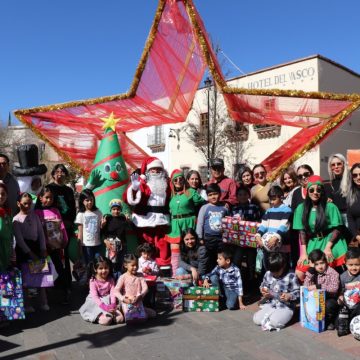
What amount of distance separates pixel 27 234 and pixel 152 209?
1.78m

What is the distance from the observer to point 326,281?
13.8ft

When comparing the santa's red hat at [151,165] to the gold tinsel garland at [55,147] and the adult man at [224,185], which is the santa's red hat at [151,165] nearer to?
the adult man at [224,185]

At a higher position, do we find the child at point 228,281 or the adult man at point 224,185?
the adult man at point 224,185

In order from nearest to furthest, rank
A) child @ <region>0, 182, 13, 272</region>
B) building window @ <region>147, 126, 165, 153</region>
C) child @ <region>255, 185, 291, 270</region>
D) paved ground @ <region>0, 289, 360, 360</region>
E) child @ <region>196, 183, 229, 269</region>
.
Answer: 1. paved ground @ <region>0, 289, 360, 360</region>
2. child @ <region>0, 182, 13, 272</region>
3. child @ <region>255, 185, 291, 270</region>
4. child @ <region>196, 183, 229, 269</region>
5. building window @ <region>147, 126, 165, 153</region>

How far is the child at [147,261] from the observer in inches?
203

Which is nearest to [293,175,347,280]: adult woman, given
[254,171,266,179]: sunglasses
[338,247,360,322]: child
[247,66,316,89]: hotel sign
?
[338,247,360,322]: child

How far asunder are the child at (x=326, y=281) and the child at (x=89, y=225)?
107 inches

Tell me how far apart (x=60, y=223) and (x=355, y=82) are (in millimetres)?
16516

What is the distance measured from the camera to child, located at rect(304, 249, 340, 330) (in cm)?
410

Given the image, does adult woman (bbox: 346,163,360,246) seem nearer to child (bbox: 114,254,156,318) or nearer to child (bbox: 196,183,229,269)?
child (bbox: 196,183,229,269)

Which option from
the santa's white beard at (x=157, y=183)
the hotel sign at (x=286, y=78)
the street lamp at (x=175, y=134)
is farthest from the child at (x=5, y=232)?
the street lamp at (x=175, y=134)

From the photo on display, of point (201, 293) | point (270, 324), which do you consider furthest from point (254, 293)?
point (270, 324)

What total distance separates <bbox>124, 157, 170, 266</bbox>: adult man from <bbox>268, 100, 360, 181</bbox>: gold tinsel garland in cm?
152

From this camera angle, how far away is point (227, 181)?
5898 millimetres
